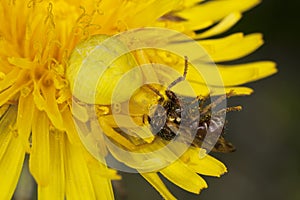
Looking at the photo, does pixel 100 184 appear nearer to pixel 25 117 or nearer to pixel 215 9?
pixel 25 117

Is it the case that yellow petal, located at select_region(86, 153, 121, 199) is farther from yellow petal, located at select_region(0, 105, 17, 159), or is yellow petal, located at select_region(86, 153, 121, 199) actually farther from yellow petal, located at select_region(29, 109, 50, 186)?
yellow petal, located at select_region(0, 105, 17, 159)

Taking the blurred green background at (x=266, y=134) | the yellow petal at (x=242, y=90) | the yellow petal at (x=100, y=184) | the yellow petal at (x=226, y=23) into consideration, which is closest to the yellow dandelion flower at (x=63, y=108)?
the yellow petal at (x=100, y=184)

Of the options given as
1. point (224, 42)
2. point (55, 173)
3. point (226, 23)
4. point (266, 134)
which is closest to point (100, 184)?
point (55, 173)

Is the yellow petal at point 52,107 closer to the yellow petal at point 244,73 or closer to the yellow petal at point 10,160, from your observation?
the yellow petal at point 10,160

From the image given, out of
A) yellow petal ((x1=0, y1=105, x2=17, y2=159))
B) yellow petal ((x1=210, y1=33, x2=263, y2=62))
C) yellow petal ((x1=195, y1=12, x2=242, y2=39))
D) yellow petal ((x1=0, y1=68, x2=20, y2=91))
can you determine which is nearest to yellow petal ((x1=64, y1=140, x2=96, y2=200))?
yellow petal ((x1=0, y1=105, x2=17, y2=159))

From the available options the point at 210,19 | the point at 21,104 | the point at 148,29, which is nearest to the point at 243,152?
the point at 210,19

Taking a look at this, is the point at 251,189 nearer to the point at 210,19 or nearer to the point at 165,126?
the point at 210,19

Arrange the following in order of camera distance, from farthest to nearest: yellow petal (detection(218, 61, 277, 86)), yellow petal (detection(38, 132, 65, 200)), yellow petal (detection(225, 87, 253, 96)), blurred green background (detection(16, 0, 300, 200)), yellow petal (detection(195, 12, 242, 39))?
blurred green background (detection(16, 0, 300, 200)) → yellow petal (detection(195, 12, 242, 39)) → yellow petal (detection(218, 61, 277, 86)) → yellow petal (detection(225, 87, 253, 96)) → yellow petal (detection(38, 132, 65, 200))
